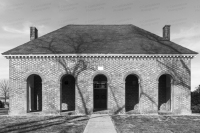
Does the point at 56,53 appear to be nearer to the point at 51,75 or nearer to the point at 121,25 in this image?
the point at 51,75

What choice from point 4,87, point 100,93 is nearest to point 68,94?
point 100,93

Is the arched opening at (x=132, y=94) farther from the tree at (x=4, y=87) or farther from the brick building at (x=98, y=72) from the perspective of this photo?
the tree at (x=4, y=87)

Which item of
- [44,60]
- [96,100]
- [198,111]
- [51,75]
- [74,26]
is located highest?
[74,26]

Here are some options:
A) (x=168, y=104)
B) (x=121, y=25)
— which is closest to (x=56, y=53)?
(x=121, y=25)

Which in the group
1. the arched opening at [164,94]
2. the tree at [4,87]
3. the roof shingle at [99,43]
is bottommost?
the tree at [4,87]

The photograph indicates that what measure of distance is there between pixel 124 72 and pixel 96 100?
14.6 feet

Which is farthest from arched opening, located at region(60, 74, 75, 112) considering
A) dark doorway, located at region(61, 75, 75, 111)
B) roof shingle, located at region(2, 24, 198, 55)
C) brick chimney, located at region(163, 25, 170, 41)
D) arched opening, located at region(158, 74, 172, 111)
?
brick chimney, located at region(163, 25, 170, 41)

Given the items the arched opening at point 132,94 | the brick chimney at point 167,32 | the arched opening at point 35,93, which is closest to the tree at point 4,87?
the arched opening at point 35,93

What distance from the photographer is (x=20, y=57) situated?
48.2ft

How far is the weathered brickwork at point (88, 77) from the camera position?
14781mm

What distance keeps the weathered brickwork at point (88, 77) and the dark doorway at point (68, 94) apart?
181 centimetres

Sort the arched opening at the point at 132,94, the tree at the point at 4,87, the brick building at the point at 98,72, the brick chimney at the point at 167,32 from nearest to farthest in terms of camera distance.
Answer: the brick building at the point at 98,72, the arched opening at the point at 132,94, the brick chimney at the point at 167,32, the tree at the point at 4,87

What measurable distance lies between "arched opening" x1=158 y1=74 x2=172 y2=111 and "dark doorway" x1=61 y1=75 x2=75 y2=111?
8241mm

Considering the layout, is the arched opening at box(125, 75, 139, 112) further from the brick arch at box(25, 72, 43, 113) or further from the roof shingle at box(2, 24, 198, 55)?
the brick arch at box(25, 72, 43, 113)
